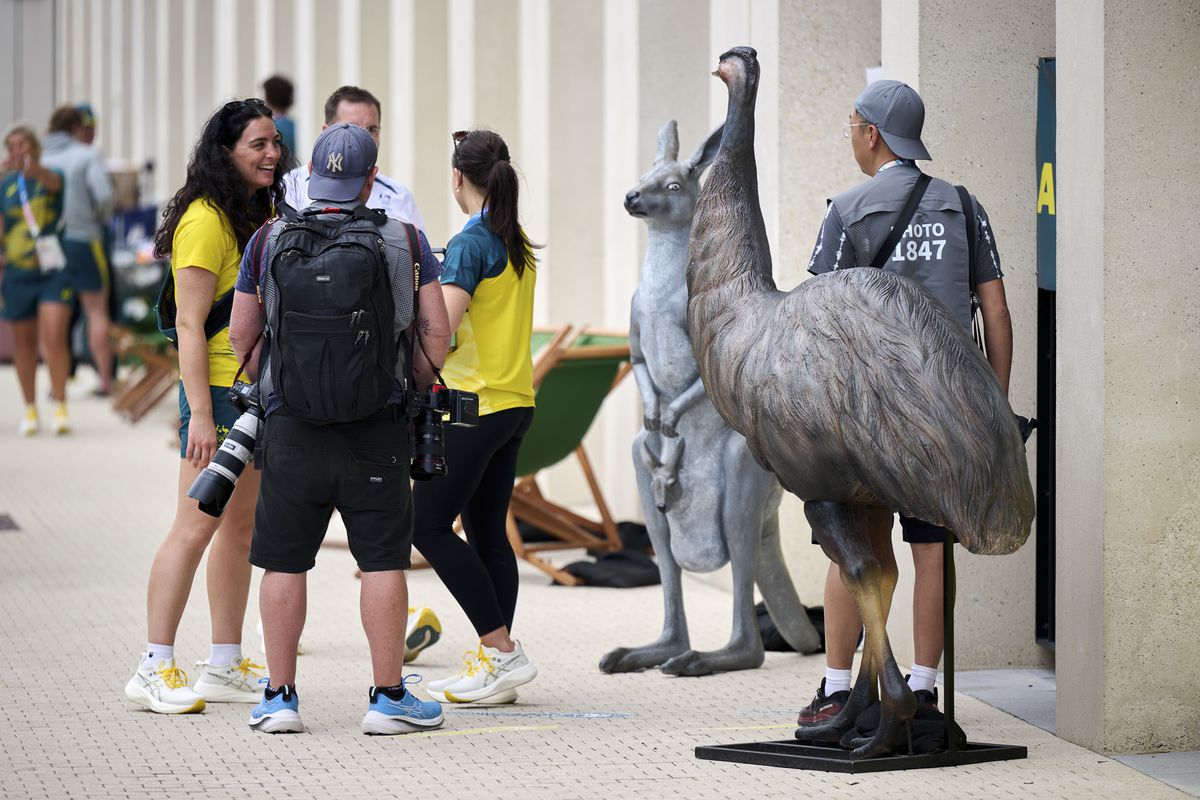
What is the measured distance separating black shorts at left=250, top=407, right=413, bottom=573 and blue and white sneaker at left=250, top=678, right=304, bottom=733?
0.43m

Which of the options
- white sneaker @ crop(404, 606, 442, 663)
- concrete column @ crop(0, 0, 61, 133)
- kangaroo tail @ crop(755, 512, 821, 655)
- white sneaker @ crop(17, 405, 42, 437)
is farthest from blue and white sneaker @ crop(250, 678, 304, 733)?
concrete column @ crop(0, 0, 61, 133)

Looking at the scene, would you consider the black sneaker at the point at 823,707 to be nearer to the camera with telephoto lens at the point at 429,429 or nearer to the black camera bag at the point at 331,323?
the camera with telephoto lens at the point at 429,429

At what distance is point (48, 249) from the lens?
1409cm

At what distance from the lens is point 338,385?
5172mm

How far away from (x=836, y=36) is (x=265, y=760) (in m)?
4.14

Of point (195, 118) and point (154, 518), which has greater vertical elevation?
point (195, 118)

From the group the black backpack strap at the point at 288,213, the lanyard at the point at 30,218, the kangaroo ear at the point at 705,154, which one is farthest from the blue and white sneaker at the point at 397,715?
the lanyard at the point at 30,218

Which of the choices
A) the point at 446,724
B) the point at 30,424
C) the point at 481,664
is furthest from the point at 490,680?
the point at 30,424

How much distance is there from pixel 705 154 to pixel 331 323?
1903 mm

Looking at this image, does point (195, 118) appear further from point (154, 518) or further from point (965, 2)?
point (965, 2)

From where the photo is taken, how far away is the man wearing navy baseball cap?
5180 millimetres

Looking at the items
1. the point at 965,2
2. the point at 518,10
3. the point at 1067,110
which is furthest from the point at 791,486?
the point at 518,10

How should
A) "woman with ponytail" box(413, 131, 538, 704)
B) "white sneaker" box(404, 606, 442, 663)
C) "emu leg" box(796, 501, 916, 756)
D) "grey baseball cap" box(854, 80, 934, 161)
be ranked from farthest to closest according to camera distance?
"white sneaker" box(404, 606, 442, 663), "woman with ponytail" box(413, 131, 538, 704), "grey baseball cap" box(854, 80, 934, 161), "emu leg" box(796, 501, 916, 756)

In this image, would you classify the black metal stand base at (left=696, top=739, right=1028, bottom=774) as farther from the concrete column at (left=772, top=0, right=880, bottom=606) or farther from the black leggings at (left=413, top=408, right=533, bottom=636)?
the concrete column at (left=772, top=0, right=880, bottom=606)
